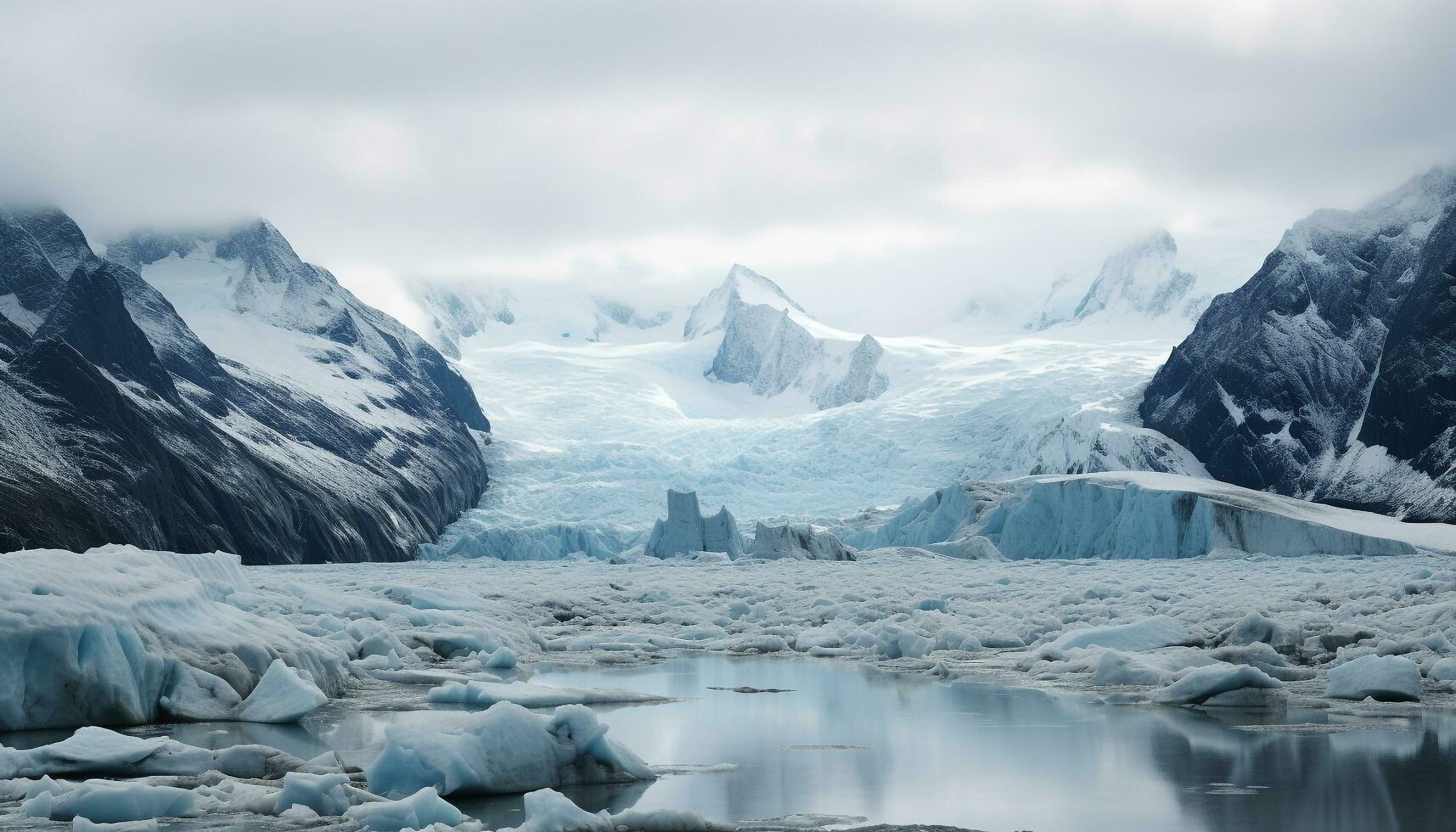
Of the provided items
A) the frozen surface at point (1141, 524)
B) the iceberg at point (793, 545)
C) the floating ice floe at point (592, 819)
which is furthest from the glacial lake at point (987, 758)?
the frozen surface at point (1141, 524)

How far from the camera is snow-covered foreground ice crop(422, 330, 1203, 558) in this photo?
6994 centimetres

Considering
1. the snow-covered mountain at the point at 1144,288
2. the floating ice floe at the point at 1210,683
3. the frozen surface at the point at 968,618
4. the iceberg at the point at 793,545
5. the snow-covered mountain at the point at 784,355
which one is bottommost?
the iceberg at the point at 793,545

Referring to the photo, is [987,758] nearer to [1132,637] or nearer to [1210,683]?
[1210,683]

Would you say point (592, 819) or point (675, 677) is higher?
point (592, 819)

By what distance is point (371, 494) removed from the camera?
71500 millimetres

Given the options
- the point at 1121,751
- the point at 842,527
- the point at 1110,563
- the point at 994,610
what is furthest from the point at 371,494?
the point at 1121,751

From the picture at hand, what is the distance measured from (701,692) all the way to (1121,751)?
525 centimetres

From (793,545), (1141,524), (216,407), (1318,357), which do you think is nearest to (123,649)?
(793,545)

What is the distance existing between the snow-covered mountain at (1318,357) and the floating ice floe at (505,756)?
68.7m

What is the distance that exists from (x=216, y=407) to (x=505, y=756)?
6362cm

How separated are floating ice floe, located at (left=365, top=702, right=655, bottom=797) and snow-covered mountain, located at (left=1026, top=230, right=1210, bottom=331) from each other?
161 m

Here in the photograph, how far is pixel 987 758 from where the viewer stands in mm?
10000

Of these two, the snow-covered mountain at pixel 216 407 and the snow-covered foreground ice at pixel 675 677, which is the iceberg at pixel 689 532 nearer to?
the snow-covered mountain at pixel 216 407

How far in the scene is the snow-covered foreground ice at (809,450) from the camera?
69938 millimetres
